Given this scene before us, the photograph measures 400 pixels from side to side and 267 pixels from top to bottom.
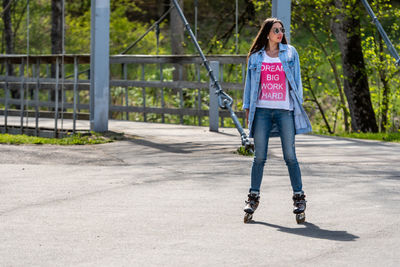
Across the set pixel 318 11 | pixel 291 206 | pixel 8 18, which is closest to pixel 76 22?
pixel 8 18

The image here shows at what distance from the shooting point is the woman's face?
7590 millimetres

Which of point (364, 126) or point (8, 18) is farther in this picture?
point (8, 18)

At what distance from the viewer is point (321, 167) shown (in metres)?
11.0

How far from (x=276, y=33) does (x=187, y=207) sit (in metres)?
1.82

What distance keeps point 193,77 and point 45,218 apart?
14.7m

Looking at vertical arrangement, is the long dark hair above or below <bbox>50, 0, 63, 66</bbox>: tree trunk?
below

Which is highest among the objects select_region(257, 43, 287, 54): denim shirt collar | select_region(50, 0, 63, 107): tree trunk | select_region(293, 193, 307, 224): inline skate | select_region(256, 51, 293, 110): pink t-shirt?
select_region(50, 0, 63, 107): tree trunk

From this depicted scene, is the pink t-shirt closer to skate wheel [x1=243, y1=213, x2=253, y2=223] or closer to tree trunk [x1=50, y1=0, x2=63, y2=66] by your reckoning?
skate wheel [x1=243, y1=213, x2=253, y2=223]

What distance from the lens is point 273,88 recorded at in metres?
7.58

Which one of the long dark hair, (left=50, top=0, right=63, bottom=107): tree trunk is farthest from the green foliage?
the long dark hair

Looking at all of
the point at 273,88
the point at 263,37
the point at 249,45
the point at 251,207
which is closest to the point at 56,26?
the point at 249,45

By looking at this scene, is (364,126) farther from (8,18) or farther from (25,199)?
(8,18)

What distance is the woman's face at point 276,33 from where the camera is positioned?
7.59 meters

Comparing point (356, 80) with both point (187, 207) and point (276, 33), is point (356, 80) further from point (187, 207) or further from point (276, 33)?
point (276, 33)
